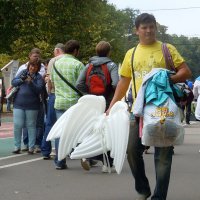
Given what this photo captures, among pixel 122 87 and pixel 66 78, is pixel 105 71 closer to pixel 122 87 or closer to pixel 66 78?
pixel 66 78

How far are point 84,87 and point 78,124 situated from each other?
2.43 metres

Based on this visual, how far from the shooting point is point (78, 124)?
7008 millimetres

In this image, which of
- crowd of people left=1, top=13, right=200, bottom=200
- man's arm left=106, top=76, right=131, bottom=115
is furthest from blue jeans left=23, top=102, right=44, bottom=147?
man's arm left=106, top=76, right=131, bottom=115

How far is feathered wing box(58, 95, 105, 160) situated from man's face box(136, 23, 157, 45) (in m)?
1.04

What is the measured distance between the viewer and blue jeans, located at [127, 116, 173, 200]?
621 cm

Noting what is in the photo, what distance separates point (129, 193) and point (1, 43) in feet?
100

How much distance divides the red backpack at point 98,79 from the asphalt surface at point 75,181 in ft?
3.80

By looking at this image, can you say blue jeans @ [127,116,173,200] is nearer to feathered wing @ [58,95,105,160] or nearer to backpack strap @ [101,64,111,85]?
feathered wing @ [58,95,105,160]

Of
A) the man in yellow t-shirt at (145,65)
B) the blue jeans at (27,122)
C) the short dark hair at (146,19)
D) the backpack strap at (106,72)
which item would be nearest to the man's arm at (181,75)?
the man in yellow t-shirt at (145,65)

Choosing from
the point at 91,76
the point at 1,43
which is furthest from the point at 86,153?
the point at 1,43

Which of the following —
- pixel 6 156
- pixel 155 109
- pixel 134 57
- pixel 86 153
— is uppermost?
pixel 134 57

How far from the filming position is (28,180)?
857cm

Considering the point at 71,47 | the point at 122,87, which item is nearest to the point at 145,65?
the point at 122,87

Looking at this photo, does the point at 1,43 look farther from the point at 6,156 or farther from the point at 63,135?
the point at 63,135
